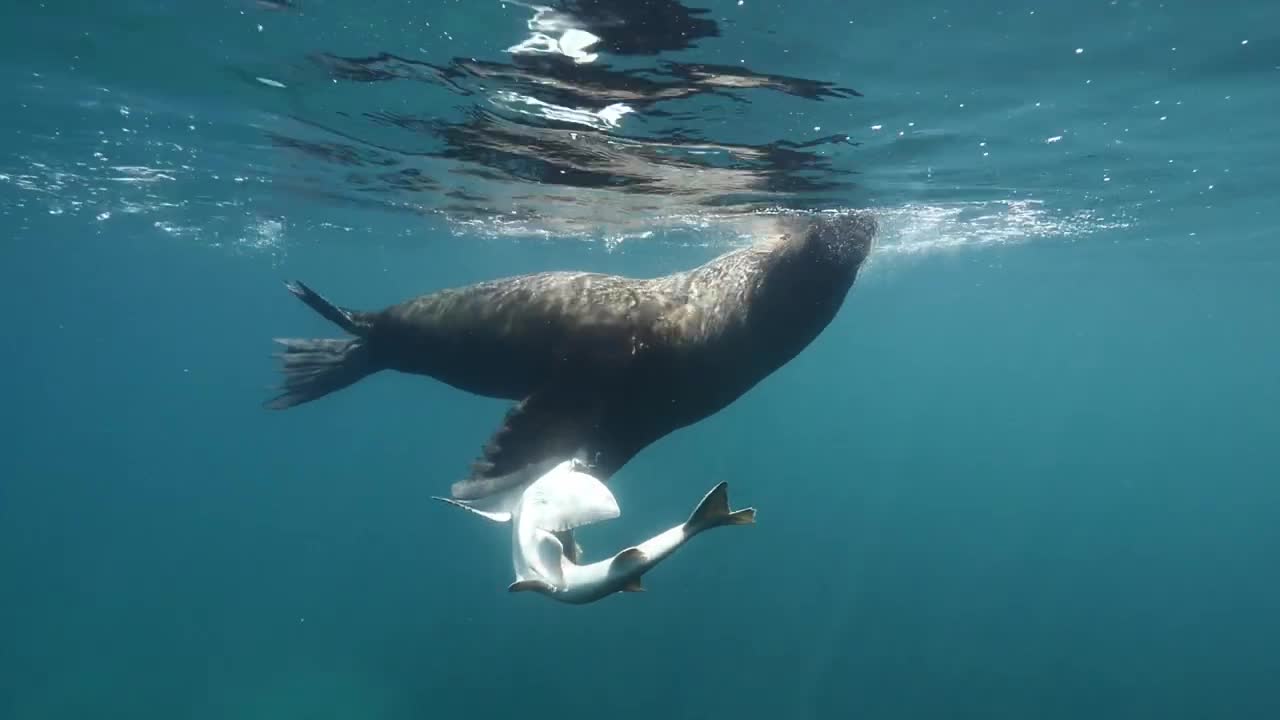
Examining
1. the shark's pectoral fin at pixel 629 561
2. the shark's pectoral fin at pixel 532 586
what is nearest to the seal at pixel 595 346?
the shark's pectoral fin at pixel 532 586

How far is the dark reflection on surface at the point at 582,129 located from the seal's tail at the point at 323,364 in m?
3.16

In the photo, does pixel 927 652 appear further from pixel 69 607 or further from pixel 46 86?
pixel 69 607

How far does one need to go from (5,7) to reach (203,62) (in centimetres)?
187

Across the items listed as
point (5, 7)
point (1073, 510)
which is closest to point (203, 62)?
point (5, 7)

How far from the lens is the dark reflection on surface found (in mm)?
7574

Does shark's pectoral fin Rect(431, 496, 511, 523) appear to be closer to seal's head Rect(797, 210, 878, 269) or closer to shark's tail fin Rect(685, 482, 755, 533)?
shark's tail fin Rect(685, 482, 755, 533)

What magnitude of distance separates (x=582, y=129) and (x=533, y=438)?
281 inches

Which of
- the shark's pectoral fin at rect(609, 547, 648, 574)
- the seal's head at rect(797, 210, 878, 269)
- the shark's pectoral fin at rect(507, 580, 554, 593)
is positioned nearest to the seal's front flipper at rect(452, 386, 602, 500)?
the shark's pectoral fin at rect(507, 580, 554, 593)

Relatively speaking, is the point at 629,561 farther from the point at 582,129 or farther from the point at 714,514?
the point at 582,129

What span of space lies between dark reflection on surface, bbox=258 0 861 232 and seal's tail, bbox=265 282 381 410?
316 cm

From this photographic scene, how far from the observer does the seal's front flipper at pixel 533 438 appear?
416cm

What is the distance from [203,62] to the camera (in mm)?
9430

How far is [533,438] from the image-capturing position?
443 cm

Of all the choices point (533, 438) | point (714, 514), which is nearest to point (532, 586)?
point (714, 514)
